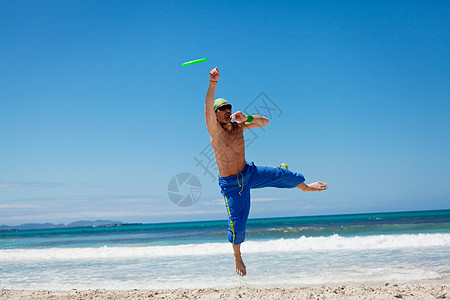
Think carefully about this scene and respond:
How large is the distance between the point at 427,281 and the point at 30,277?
9.56 metres

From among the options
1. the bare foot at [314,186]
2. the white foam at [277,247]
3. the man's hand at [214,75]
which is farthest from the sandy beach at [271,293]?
the white foam at [277,247]

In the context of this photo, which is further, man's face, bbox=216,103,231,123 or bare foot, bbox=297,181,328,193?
bare foot, bbox=297,181,328,193

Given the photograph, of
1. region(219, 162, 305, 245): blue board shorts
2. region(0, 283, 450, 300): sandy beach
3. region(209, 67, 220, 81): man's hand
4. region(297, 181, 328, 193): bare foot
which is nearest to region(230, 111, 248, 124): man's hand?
region(209, 67, 220, 81): man's hand

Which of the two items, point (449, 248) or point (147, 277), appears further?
point (449, 248)

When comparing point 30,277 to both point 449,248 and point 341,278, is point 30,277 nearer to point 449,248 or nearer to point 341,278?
point 341,278

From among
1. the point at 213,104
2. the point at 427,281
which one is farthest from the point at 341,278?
the point at 213,104

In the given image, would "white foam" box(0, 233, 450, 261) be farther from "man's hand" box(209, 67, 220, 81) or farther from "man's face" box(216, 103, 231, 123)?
"man's hand" box(209, 67, 220, 81)

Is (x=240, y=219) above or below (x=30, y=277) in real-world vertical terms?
above

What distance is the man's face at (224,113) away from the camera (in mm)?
5133

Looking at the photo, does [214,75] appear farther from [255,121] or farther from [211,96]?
[255,121]

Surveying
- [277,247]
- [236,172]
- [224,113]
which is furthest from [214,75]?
[277,247]

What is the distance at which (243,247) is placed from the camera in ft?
49.4

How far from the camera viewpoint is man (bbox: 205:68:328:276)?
519 cm

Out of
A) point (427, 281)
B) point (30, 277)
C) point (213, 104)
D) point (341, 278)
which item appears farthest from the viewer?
point (30, 277)
